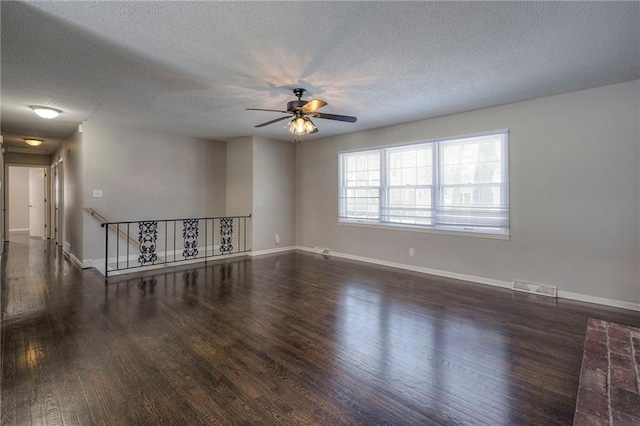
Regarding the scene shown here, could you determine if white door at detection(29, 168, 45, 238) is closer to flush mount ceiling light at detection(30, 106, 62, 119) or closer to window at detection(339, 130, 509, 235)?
flush mount ceiling light at detection(30, 106, 62, 119)

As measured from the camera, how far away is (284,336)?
287 cm

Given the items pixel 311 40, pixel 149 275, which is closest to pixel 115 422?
pixel 311 40

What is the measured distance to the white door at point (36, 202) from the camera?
947cm

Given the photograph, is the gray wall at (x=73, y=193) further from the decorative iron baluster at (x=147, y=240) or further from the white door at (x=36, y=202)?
the white door at (x=36, y=202)

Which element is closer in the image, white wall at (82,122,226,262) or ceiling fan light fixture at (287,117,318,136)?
ceiling fan light fixture at (287,117,318,136)

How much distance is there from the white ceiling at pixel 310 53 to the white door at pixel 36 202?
20.8 feet

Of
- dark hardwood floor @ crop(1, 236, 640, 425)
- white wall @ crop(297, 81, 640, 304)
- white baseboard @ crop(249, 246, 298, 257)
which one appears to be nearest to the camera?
dark hardwood floor @ crop(1, 236, 640, 425)

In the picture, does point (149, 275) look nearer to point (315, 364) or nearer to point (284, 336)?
point (284, 336)

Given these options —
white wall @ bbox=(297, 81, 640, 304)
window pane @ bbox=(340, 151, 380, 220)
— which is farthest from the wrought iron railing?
white wall @ bbox=(297, 81, 640, 304)

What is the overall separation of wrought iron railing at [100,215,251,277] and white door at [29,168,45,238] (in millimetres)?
5555

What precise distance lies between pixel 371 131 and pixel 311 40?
356 centimetres

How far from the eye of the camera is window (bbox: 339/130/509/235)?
4.55 m

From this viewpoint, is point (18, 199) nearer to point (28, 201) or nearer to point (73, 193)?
point (28, 201)

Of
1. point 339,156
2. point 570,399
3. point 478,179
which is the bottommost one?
point 570,399
